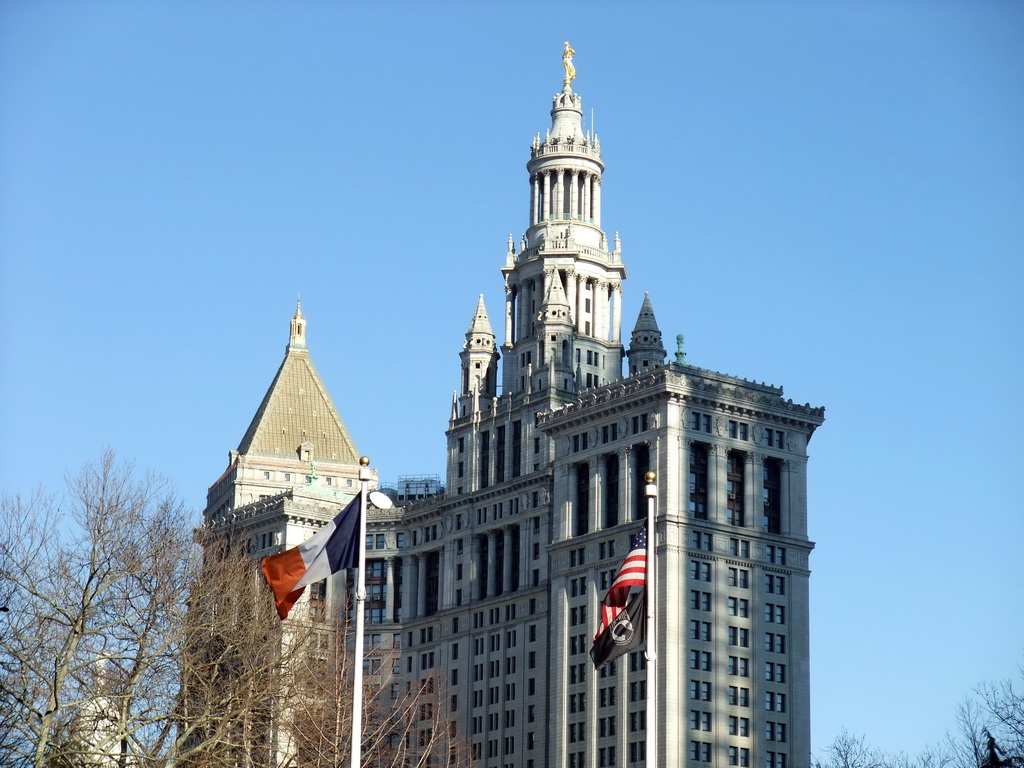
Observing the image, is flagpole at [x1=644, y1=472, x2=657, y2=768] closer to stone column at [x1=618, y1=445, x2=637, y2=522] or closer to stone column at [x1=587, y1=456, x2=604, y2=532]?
stone column at [x1=618, y1=445, x2=637, y2=522]

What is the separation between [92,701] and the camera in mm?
105625

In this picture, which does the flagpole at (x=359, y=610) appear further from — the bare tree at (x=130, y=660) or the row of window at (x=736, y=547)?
the row of window at (x=736, y=547)

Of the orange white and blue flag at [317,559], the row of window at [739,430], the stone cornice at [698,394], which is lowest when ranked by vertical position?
the orange white and blue flag at [317,559]

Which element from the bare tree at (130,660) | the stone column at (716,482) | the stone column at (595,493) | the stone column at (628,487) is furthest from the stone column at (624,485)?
the bare tree at (130,660)

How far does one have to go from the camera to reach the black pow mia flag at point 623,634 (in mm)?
81688

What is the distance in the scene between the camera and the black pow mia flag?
8169 cm

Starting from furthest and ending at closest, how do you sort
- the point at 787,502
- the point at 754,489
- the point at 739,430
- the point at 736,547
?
the point at 787,502
the point at 739,430
the point at 754,489
the point at 736,547

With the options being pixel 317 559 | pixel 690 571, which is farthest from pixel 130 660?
pixel 690 571

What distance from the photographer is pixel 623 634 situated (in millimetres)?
82125

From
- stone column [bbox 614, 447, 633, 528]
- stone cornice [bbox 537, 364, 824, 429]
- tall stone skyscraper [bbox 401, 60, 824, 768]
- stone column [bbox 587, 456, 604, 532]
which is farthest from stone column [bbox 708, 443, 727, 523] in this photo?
stone column [bbox 587, 456, 604, 532]

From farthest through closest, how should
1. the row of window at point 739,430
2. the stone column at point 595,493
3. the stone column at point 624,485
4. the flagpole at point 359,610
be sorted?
the stone column at point 595,493 < the stone column at point 624,485 < the row of window at point 739,430 < the flagpole at point 359,610

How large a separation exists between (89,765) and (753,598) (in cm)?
9548

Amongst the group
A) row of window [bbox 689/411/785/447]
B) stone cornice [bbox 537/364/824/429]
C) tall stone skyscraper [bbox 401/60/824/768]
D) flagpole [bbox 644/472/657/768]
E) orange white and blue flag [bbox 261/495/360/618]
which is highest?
stone cornice [bbox 537/364/824/429]

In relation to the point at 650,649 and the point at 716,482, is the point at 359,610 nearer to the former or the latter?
the point at 650,649
